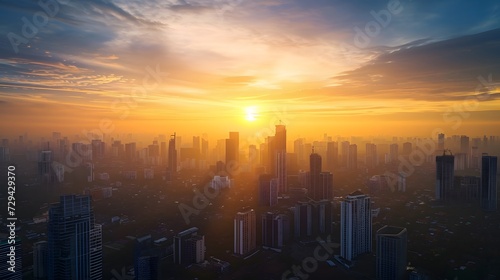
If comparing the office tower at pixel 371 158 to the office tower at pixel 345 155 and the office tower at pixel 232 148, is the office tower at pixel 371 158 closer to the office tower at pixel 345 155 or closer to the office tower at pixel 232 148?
the office tower at pixel 345 155

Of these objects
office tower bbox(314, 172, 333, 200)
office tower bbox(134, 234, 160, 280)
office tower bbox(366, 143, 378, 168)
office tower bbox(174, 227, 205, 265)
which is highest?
office tower bbox(366, 143, 378, 168)

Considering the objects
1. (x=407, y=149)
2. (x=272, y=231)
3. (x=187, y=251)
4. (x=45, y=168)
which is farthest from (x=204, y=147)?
(x=187, y=251)

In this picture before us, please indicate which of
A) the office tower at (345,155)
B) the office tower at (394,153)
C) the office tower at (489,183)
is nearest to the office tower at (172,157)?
the office tower at (345,155)

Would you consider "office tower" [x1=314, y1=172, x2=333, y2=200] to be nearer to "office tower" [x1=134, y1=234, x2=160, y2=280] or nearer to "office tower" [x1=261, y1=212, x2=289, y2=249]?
"office tower" [x1=261, y1=212, x2=289, y2=249]

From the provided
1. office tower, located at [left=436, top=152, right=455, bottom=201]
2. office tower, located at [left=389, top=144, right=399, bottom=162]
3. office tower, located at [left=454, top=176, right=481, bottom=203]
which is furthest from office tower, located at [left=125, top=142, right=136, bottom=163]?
office tower, located at [left=454, top=176, right=481, bottom=203]

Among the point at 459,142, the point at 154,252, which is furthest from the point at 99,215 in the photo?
the point at 459,142

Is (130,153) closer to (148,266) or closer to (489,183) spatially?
(148,266)
